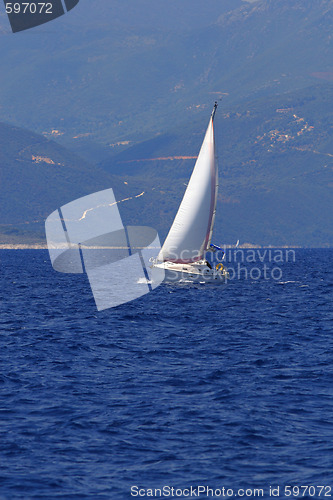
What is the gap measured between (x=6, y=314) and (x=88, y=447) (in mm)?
35401

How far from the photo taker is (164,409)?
28.0 m

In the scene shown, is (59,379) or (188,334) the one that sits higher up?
(59,379)

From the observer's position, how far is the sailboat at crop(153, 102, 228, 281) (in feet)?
253

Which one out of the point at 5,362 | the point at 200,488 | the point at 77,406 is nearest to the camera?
the point at 200,488

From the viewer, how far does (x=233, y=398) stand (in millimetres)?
29844

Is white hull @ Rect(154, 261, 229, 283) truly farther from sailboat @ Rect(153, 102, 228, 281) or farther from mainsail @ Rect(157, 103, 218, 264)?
mainsail @ Rect(157, 103, 218, 264)

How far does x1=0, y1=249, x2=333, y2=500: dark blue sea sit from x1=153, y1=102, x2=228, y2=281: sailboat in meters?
25.8

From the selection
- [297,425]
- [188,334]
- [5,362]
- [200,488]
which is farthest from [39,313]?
[200,488]

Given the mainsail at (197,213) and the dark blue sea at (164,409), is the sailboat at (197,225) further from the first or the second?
the dark blue sea at (164,409)

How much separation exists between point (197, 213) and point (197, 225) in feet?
3.93

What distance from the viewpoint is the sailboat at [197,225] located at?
77250mm

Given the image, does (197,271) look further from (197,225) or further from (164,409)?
(164,409)

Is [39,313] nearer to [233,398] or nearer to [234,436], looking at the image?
[233,398]

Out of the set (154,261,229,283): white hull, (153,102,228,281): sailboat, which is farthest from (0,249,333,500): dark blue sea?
(153,102,228,281): sailboat
